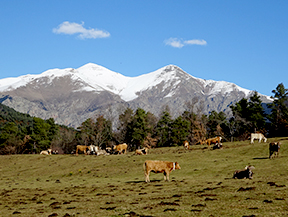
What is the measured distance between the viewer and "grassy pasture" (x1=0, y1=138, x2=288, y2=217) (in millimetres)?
16688

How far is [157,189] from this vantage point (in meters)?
26.4

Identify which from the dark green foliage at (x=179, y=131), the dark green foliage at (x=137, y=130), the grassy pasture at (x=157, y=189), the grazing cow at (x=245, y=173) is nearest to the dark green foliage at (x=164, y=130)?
the dark green foliage at (x=179, y=131)

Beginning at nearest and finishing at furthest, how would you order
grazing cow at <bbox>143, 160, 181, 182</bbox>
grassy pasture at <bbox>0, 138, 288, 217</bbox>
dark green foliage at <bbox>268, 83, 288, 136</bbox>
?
grassy pasture at <bbox>0, 138, 288, 217</bbox> → grazing cow at <bbox>143, 160, 181, 182</bbox> → dark green foliage at <bbox>268, 83, 288, 136</bbox>

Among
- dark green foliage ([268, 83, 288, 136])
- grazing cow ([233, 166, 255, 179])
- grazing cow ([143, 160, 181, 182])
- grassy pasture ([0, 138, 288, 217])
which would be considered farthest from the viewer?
dark green foliage ([268, 83, 288, 136])

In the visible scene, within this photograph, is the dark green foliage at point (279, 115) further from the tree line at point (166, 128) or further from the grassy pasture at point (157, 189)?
the grassy pasture at point (157, 189)

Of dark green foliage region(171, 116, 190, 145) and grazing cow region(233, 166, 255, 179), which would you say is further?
dark green foliage region(171, 116, 190, 145)

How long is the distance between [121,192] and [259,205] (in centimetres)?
1265

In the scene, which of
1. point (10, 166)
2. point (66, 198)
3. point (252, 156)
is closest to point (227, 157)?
point (252, 156)

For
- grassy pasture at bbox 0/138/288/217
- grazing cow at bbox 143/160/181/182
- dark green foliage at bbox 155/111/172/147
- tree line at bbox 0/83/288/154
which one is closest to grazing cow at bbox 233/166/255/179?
grassy pasture at bbox 0/138/288/217

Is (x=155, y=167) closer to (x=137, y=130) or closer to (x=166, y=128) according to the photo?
(x=137, y=130)

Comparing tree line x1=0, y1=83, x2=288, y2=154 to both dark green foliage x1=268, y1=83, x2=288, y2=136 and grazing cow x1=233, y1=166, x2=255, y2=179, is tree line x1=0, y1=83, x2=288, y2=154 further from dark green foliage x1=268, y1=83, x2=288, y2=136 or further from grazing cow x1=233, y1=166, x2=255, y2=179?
grazing cow x1=233, y1=166, x2=255, y2=179

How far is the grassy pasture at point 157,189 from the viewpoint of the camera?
16688 mm

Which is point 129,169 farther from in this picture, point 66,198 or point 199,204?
point 199,204

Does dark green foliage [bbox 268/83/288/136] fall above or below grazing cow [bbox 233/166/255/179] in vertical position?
above
